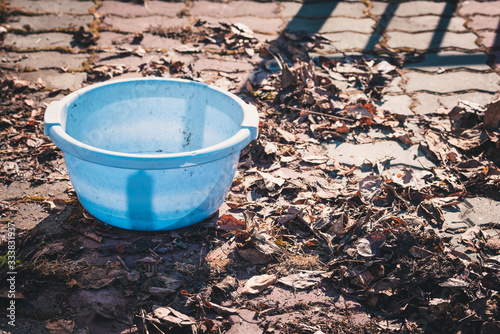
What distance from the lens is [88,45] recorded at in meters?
3.70

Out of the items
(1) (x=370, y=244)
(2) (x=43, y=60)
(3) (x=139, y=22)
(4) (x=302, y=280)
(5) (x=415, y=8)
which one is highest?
(5) (x=415, y=8)

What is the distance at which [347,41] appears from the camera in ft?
13.4

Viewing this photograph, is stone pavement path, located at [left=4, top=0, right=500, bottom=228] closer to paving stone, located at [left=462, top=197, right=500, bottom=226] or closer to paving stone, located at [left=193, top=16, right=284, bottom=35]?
paving stone, located at [left=193, top=16, right=284, bottom=35]

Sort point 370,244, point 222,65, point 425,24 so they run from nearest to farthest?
point 370,244 < point 222,65 < point 425,24

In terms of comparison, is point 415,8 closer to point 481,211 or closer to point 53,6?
point 481,211

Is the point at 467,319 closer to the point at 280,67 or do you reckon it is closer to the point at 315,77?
the point at 315,77

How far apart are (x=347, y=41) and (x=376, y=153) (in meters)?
1.66

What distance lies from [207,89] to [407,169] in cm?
125

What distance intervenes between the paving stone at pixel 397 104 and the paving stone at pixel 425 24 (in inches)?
53.5

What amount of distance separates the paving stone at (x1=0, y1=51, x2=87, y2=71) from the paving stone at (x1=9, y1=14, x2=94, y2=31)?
1.48 feet

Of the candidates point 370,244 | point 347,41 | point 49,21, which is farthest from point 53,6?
point 370,244

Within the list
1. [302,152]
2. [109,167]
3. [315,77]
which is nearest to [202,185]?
[109,167]

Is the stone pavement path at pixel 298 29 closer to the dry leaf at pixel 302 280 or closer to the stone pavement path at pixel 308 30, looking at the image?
the stone pavement path at pixel 308 30

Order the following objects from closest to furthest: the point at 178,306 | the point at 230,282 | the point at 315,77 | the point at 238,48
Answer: the point at 178,306 → the point at 230,282 → the point at 315,77 → the point at 238,48
